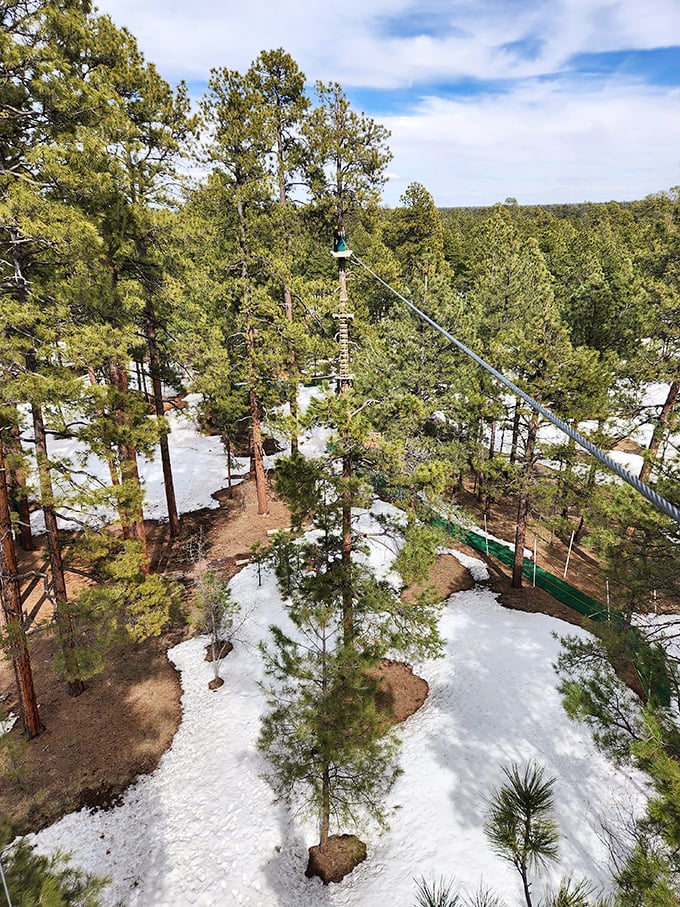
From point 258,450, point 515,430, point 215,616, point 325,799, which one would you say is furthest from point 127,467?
point 515,430

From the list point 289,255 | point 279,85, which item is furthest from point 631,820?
point 279,85

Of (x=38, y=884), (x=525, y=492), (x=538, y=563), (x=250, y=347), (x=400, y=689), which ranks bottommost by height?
(x=538, y=563)

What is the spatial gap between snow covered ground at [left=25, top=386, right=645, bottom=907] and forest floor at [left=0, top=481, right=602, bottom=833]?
14.3 inches

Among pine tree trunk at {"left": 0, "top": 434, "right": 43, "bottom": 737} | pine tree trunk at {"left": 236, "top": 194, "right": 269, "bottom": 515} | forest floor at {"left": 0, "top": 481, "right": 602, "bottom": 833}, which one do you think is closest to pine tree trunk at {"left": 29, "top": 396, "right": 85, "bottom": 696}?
pine tree trunk at {"left": 0, "top": 434, "right": 43, "bottom": 737}

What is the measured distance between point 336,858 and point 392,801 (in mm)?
1367

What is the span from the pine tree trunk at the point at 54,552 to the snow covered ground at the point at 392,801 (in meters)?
2.73

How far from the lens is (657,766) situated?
4055 millimetres

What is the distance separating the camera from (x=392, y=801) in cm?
862

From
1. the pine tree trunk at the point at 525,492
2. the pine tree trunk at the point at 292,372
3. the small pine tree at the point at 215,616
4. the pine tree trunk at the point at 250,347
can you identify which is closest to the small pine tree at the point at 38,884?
the small pine tree at the point at 215,616

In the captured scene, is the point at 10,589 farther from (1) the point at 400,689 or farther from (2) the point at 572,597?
(2) the point at 572,597

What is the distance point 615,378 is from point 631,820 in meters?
11.6

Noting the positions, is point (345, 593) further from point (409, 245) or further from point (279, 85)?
point (409, 245)

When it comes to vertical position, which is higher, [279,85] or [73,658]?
[279,85]

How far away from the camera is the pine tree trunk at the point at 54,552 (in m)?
8.20
